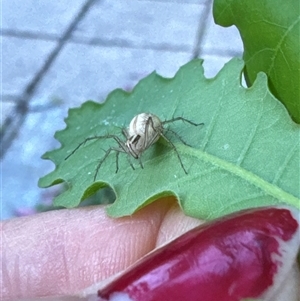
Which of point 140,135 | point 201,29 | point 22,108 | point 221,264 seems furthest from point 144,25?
point 221,264

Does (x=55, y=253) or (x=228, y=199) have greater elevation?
(x=55, y=253)

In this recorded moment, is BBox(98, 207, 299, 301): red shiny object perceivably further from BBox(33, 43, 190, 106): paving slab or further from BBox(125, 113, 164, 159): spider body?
BBox(33, 43, 190, 106): paving slab

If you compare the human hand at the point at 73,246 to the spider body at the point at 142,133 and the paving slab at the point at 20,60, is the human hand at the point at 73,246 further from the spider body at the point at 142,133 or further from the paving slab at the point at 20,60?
the paving slab at the point at 20,60

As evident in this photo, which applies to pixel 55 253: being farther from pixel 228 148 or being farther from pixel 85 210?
pixel 228 148

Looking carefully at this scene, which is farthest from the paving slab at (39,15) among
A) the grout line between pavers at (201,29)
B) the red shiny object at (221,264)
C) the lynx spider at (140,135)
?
the red shiny object at (221,264)

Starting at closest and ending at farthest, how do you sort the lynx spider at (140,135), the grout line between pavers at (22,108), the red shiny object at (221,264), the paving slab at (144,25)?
the red shiny object at (221,264) → the lynx spider at (140,135) → the grout line between pavers at (22,108) → the paving slab at (144,25)

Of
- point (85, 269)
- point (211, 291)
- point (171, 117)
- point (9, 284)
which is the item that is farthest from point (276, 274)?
point (9, 284)
